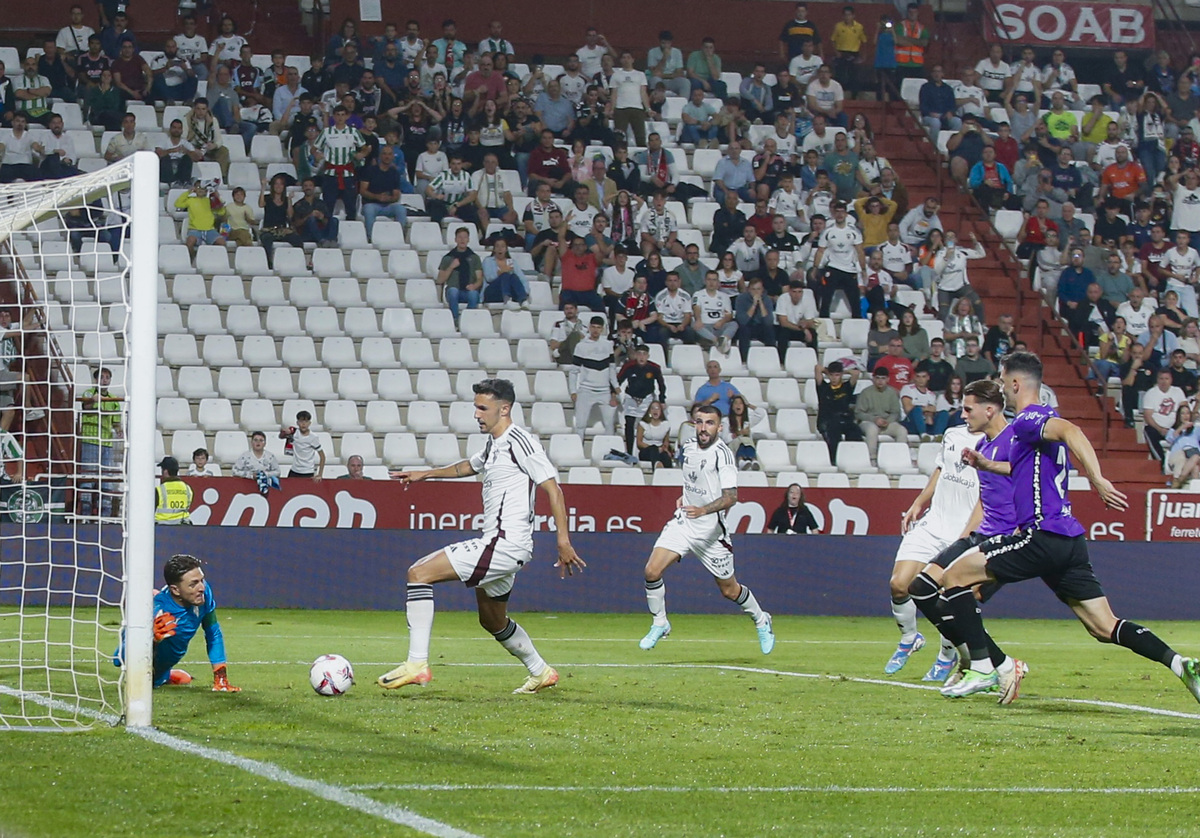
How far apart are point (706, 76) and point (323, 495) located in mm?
12248

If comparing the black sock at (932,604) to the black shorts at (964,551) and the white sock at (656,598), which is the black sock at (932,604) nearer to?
the black shorts at (964,551)

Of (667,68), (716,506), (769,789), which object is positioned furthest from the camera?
(667,68)

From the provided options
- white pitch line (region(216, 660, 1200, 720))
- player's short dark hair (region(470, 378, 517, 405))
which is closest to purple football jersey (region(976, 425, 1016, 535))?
white pitch line (region(216, 660, 1200, 720))

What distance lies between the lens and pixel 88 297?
22.1m

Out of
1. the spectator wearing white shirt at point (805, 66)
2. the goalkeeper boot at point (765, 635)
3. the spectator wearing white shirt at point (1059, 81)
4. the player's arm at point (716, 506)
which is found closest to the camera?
the player's arm at point (716, 506)

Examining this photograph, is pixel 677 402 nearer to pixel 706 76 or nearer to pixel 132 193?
pixel 706 76

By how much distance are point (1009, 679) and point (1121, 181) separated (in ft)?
65.6

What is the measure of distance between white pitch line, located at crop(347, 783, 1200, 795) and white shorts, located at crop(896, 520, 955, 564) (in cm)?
559

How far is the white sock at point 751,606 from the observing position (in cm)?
1408

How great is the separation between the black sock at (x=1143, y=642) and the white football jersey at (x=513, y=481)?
3639 millimetres

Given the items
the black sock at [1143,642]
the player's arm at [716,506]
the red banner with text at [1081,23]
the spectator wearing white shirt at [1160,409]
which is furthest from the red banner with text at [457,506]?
the red banner with text at [1081,23]

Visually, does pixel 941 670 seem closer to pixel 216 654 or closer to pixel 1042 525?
pixel 1042 525

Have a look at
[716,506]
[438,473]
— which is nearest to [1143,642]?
[438,473]

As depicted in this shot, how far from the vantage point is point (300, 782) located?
20.3 feet
